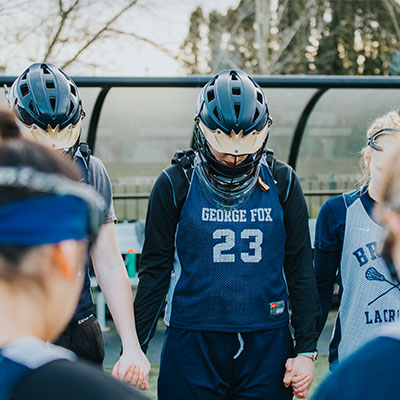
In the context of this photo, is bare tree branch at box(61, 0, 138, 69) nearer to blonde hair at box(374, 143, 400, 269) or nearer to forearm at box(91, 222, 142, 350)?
forearm at box(91, 222, 142, 350)

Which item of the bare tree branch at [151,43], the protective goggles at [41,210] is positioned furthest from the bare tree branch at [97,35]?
the protective goggles at [41,210]

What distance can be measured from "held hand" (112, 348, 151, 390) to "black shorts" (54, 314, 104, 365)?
5.7 inches

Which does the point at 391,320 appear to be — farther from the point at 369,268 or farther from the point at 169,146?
the point at 169,146

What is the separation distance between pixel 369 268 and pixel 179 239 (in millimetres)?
879

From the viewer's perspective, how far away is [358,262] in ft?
7.80

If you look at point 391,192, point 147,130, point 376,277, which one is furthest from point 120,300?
point 147,130

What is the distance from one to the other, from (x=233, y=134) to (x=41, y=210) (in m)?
1.44

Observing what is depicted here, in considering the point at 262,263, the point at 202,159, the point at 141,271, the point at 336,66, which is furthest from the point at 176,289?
the point at 336,66

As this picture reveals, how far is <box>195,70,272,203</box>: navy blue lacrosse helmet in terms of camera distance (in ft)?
7.45

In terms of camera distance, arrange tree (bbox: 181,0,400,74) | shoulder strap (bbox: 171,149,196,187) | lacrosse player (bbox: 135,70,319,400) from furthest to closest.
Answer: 1. tree (bbox: 181,0,400,74)
2. shoulder strap (bbox: 171,149,196,187)
3. lacrosse player (bbox: 135,70,319,400)

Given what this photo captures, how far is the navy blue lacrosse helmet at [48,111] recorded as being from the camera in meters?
2.26

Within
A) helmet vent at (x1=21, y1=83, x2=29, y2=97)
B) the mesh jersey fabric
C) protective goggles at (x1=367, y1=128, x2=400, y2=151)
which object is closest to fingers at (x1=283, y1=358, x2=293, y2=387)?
the mesh jersey fabric

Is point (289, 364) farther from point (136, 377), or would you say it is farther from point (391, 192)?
point (391, 192)

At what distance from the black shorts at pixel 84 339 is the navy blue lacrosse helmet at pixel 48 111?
0.76 m
